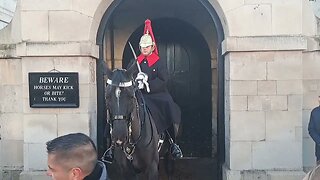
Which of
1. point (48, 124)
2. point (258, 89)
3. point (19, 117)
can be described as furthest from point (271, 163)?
point (19, 117)

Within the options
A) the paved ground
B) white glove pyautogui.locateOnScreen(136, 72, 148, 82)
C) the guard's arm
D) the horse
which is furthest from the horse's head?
the guard's arm

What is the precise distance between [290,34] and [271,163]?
1.98 m

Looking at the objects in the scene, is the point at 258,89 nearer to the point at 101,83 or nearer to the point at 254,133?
the point at 254,133

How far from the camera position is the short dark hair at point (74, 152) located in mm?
2357

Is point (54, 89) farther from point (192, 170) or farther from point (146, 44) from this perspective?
point (192, 170)

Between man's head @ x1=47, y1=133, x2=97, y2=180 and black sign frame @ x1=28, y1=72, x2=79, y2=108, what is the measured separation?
431 cm

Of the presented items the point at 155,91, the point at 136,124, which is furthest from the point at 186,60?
the point at 136,124

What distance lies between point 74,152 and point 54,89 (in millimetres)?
4527

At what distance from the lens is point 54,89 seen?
6719 millimetres

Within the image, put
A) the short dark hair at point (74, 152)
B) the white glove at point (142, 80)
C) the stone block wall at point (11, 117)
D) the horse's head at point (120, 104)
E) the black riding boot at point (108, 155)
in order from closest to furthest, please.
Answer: the short dark hair at point (74, 152), the horse's head at point (120, 104), the white glove at point (142, 80), the black riding boot at point (108, 155), the stone block wall at point (11, 117)

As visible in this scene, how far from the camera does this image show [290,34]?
6586 millimetres

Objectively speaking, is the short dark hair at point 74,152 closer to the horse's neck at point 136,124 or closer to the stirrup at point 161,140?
the horse's neck at point 136,124

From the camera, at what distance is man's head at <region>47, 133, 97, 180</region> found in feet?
7.74

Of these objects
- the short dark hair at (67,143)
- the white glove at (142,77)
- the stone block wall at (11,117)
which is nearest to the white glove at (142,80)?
the white glove at (142,77)
